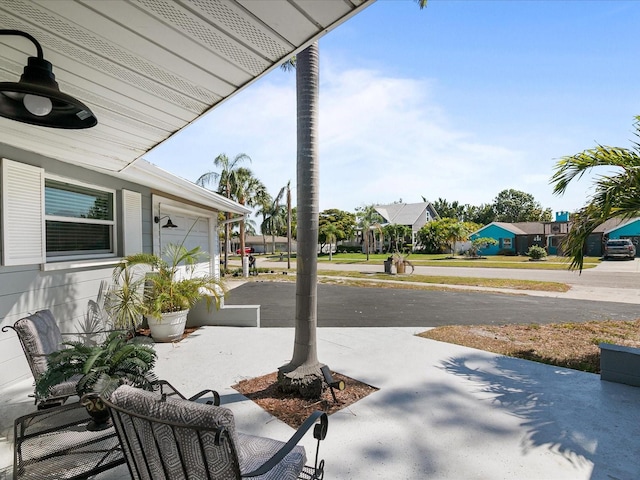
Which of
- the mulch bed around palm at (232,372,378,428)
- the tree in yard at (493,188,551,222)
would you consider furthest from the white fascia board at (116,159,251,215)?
the tree in yard at (493,188,551,222)

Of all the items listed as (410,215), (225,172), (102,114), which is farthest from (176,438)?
(410,215)

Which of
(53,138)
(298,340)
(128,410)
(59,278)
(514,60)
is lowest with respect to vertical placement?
(298,340)

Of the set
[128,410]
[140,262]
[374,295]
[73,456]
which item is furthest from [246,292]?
[128,410]

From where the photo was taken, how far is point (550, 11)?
594cm

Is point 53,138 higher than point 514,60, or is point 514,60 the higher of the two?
point 514,60

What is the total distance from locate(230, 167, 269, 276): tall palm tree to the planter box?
19.4m

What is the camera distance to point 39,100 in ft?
6.22

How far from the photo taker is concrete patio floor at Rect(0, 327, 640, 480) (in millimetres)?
2469

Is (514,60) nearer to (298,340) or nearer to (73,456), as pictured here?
(298,340)

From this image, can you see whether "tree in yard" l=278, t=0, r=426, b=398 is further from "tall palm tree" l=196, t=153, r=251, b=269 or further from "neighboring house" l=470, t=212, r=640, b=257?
"neighboring house" l=470, t=212, r=640, b=257

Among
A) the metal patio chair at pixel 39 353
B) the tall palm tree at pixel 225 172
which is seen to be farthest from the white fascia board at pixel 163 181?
the tall palm tree at pixel 225 172

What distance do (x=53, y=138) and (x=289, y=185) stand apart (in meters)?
22.8

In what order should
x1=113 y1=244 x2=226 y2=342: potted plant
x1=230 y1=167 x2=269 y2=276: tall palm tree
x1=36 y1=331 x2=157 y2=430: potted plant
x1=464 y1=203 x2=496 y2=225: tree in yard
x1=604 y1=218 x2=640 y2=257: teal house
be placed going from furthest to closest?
1. x1=464 y1=203 x2=496 y2=225: tree in yard
2. x1=604 y1=218 x2=640 y2=257: teal house
3. x1=230 y1=167 x2=269 y2=276: tall palm tree
4. x1=113 y1=244 x2=226 y2=342: potted plant
5. x1=36 y1=331 x2=157 y2=430: potted plant

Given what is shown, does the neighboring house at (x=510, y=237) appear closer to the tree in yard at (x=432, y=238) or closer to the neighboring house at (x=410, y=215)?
the tree in yard at (x=432, y=238)
